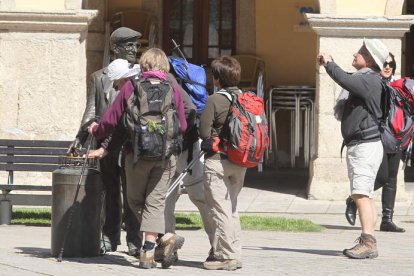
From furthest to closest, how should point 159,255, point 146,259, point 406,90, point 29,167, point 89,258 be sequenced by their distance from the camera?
point 29,167, point 406,90, point 89,258, point 159,255, point 146,259

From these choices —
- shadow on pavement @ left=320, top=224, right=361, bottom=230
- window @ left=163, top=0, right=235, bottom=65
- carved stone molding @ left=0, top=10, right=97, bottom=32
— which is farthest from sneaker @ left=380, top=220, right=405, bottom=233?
window @ left=163, top=0, right=235, bottom=65

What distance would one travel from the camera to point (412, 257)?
34.9 feet

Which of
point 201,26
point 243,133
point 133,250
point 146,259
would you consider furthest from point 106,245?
point 201,26

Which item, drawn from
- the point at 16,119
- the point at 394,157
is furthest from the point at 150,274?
the point at 16,119

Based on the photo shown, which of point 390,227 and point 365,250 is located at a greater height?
point 365,250

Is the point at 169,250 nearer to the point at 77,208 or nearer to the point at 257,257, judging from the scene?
the point at 77,208

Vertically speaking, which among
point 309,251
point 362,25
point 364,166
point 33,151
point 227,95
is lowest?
point 309,251

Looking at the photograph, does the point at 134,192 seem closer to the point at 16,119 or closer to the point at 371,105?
the point at 371,105

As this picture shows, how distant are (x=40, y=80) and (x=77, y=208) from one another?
5.42 meters

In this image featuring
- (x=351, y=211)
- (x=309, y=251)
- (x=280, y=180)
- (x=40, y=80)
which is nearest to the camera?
(x=309, y=251)

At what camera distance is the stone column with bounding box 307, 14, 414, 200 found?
14.9m

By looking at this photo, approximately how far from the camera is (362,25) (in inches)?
587

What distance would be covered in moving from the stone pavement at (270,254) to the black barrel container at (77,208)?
0.12 m

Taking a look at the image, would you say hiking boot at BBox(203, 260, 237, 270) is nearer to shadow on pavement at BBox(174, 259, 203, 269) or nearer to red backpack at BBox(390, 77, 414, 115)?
shadow on pavement at BBox(174, 259, 203, 269)
